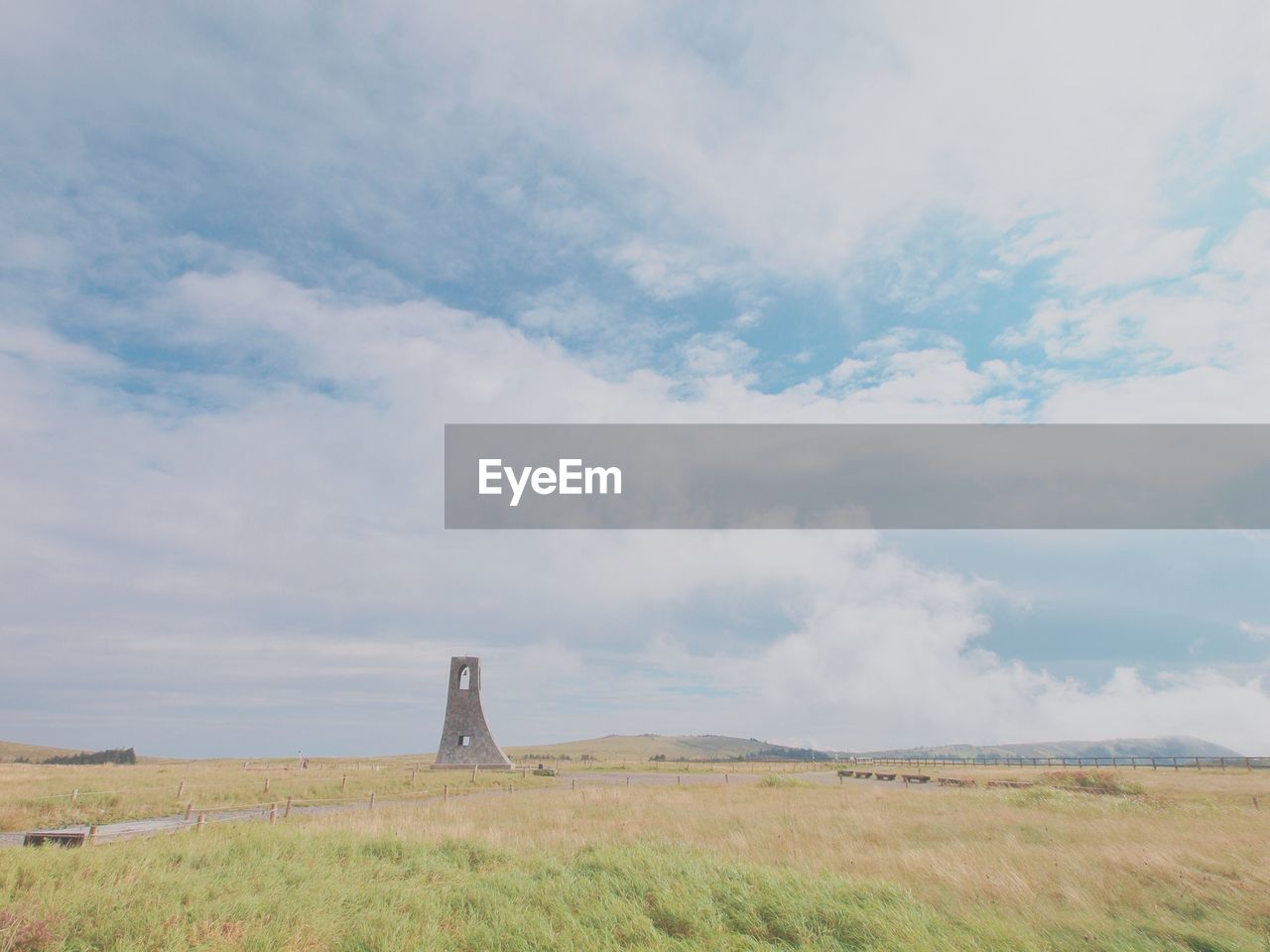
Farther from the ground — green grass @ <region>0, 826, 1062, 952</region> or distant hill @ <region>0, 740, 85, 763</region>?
green grass @ <region>0, 826, 1062, 952</region>

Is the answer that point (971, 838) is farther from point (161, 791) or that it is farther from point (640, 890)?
point (161, 791)

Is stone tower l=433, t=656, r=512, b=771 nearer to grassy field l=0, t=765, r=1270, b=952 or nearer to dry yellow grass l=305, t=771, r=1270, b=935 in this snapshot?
dry yellow grass l=305, t=771, r=1270, b=935

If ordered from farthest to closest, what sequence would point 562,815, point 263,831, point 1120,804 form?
point 1120,804 < point 562,815 < point 263,831

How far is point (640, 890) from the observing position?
1111cm

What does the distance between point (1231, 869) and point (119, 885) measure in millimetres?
17668

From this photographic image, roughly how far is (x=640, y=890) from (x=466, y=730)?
4551 centimetres

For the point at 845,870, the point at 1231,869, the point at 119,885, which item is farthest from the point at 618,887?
the point at 1231,869

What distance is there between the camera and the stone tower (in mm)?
52438

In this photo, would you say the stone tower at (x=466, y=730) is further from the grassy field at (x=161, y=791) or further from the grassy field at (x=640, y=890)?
the grassy field at (x=640, y=890)

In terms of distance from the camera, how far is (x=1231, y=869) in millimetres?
12531

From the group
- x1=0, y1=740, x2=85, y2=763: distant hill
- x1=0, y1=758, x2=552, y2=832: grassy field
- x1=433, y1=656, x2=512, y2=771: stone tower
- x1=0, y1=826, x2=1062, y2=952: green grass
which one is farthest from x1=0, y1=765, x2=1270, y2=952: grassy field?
x1=0, y1=740, x2=85, y2=763: distant hill

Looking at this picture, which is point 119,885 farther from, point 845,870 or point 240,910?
point 845,870

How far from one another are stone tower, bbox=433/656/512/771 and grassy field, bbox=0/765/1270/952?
119 ft

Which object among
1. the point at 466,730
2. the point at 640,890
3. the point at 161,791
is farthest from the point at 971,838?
the point at 466,730
